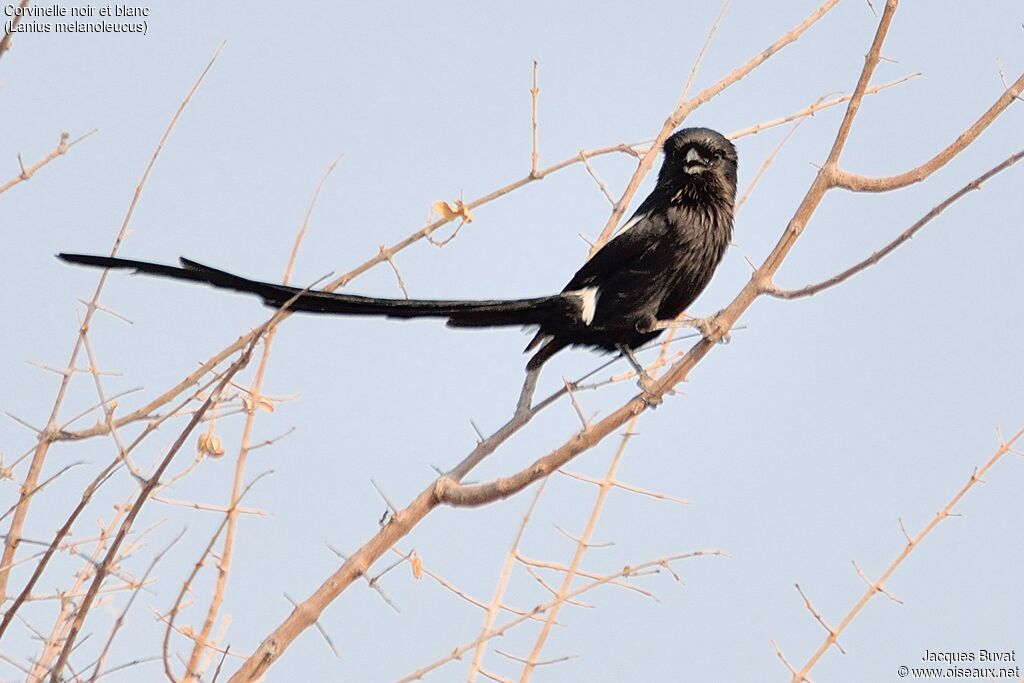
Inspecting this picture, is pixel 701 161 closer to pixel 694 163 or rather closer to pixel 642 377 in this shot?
pixel 694 163

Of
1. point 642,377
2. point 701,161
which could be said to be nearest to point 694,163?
point 701,161

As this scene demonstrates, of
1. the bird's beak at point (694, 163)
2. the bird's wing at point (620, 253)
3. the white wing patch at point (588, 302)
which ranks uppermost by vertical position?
the bird's beak at point (694, 163)

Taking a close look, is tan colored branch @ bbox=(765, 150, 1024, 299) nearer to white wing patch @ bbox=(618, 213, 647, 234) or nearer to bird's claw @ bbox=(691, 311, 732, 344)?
bird's claw @ bbox=(691, 311, 732, 344)

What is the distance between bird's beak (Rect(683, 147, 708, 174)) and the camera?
9.53 ft

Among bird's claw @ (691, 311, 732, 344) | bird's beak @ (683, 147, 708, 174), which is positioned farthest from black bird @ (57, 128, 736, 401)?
bird's claw @ (691, 311, 732, 344)

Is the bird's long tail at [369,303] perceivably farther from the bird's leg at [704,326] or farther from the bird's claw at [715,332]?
the bird's claw at [715,332]

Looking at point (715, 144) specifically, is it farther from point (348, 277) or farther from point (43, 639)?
point (43, 639)

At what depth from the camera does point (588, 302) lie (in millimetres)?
2725

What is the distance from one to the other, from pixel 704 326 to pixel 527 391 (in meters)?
0.46

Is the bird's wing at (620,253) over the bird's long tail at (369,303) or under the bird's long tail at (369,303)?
over

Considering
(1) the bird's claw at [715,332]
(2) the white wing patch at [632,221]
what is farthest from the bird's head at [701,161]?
(1) the bird's claw at [715,332]

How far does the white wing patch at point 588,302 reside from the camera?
8.91ft

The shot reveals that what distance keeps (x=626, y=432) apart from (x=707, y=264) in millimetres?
592

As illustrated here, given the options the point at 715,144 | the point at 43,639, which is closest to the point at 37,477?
the point at 43,639
